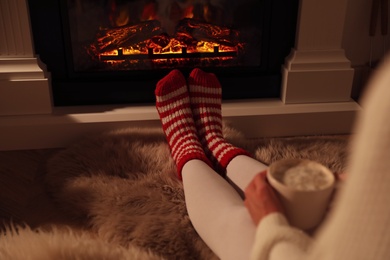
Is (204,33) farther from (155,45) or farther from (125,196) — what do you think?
(125,196)

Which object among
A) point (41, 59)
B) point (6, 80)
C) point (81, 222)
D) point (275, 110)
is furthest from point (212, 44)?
point (81, 222)

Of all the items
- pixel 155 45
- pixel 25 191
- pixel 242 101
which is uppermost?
pixel 155 45

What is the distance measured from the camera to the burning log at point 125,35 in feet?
4.96

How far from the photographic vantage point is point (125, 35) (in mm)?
1524

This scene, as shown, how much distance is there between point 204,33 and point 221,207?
35.1 inches

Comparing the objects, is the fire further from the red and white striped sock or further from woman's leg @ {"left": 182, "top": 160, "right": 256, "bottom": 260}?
woman's leg @ {"left": 182, "top": 160, "right": 256, "bottom": 260}

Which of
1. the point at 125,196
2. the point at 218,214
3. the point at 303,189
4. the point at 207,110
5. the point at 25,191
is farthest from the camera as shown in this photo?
the point at 207,110

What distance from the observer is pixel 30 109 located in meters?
1.45

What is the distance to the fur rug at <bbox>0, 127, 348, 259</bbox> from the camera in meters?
0.81

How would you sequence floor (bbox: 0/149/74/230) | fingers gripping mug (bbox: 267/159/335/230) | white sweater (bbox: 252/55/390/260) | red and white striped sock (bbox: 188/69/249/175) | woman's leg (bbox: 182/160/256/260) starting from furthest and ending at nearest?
red and white striped sock (bbox: 188/69/249/175)
floor (bbox: 0/149/74/230)
woman's leg (bbox: 182/160/256/260)
fingers gripping mug (bbox: 267/159/335/230)
white sweater (bbox: 252/55/390/260)

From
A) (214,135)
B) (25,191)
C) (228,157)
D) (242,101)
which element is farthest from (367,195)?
(242,101)

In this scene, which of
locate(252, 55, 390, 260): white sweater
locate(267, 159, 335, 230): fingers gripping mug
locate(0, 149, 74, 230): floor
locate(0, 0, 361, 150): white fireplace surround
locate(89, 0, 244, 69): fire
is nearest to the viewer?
locate(252, 55, 390, 260): white sweater

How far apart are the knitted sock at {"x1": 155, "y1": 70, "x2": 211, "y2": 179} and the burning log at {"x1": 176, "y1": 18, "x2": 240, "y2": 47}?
0.24 meters

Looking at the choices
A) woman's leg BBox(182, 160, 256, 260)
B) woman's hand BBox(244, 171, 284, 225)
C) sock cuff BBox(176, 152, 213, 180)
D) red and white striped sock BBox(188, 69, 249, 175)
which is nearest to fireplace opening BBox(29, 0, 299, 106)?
red and white striped sock BBox(188, 69, 249, 175)
